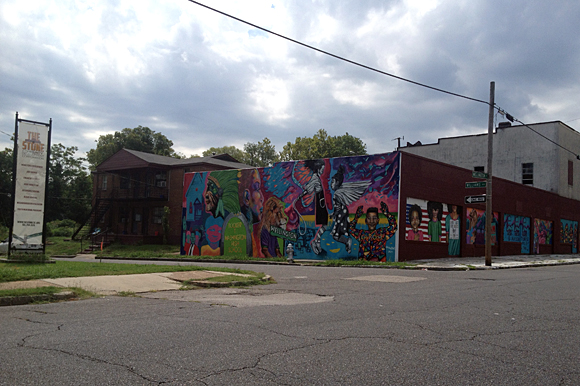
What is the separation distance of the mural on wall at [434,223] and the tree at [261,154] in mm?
56248

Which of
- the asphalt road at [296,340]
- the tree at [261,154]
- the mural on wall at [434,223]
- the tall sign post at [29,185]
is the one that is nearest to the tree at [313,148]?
the tree at [261,154]

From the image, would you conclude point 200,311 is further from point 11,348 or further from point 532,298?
point 532,298

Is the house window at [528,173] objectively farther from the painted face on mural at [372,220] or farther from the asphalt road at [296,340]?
the asphalt road at [296,340]

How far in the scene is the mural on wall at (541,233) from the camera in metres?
39.0

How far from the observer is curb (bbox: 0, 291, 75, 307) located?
359 inches

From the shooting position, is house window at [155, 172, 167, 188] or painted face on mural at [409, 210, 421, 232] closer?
painted face on mural at [409, 210, 421, 232]

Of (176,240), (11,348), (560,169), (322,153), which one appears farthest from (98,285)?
(322,153)

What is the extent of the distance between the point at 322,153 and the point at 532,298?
54.7 meters

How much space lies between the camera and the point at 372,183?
26.2 meters

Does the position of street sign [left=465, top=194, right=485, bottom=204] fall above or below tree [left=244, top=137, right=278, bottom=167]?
below

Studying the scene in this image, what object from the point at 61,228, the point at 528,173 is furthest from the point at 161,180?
the point at 528,173

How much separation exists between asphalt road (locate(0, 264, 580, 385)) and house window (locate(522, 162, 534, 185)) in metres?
36.1

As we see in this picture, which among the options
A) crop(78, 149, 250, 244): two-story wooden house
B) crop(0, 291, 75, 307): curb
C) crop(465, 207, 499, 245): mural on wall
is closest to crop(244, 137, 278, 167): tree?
crop(78, 149, 250, 244): two-story wooden house

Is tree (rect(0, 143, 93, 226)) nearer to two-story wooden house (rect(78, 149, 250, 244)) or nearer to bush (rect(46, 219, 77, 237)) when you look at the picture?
bush (rect(46, 219, 77, 237))
